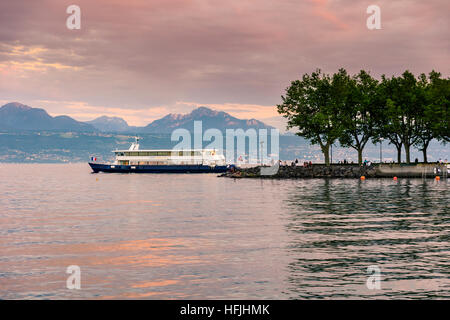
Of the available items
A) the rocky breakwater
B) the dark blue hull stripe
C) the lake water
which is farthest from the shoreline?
the lake water

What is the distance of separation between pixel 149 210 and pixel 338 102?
84.3 metres

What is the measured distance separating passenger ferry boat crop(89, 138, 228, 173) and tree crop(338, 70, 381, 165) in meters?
50.4

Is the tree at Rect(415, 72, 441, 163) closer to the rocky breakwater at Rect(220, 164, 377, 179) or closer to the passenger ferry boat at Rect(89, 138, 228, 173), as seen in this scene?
the rocky breakwater at Rect(220, 164, 377, 179)

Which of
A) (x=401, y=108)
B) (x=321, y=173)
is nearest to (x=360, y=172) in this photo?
(x=321, y=173)

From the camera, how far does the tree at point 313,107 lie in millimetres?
119625

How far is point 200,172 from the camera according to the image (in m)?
156

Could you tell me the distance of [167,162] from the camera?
15638 centimetres

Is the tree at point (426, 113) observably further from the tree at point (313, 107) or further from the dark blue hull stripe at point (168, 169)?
the dark blue hull stripe at point (168, 169)

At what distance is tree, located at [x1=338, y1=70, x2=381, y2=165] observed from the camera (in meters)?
118

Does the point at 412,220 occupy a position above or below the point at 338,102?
below

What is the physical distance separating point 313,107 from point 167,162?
53.7 m

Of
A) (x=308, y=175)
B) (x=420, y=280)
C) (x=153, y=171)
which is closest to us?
(x=420, y=280)
